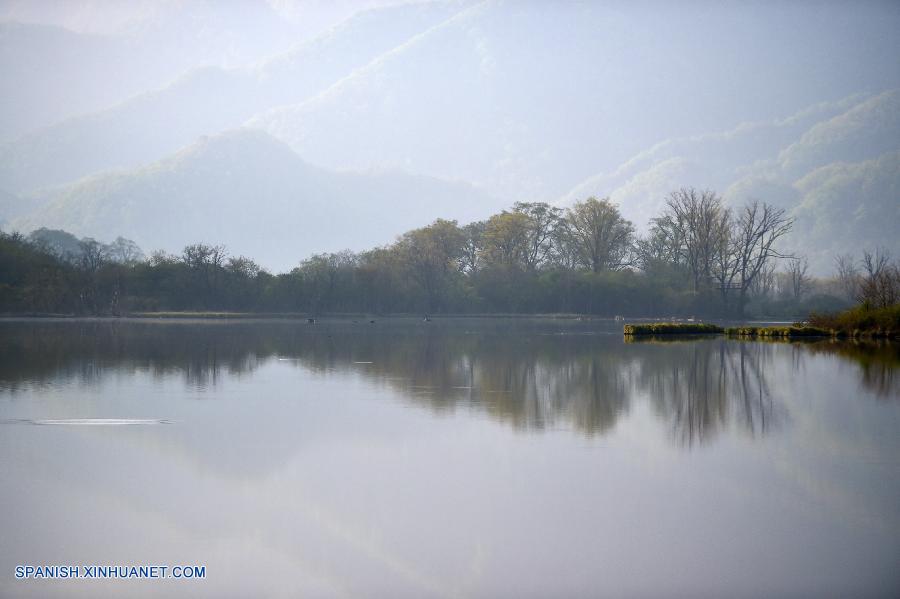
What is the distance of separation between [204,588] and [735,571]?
4.01m

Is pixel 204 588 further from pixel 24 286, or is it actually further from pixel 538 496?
pixel 24 286

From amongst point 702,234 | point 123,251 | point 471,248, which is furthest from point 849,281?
point 123,251

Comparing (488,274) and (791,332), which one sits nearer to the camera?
(791,332)

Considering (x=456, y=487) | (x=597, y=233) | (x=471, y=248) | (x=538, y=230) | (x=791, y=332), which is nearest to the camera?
(x=456, y=487)

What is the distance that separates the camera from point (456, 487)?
30.7 feet

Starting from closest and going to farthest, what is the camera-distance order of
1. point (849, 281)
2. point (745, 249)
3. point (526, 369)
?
point (526, 369) < point (745, 249) < point (849, 281)

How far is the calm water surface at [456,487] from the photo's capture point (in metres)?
7.01

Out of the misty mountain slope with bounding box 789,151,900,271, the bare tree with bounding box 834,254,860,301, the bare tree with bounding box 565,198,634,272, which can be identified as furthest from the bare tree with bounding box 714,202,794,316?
the misty mountain slope with bounding box 789,151,900,271

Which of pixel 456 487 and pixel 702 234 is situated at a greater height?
pixel 702 234

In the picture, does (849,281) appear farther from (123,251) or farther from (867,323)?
(123,251)

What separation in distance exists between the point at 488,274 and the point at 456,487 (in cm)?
6790

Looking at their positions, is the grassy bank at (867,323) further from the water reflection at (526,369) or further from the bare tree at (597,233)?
the bare tree at (597,233)

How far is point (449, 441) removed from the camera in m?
11.9

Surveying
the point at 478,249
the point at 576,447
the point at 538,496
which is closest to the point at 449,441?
the point at 576,447
